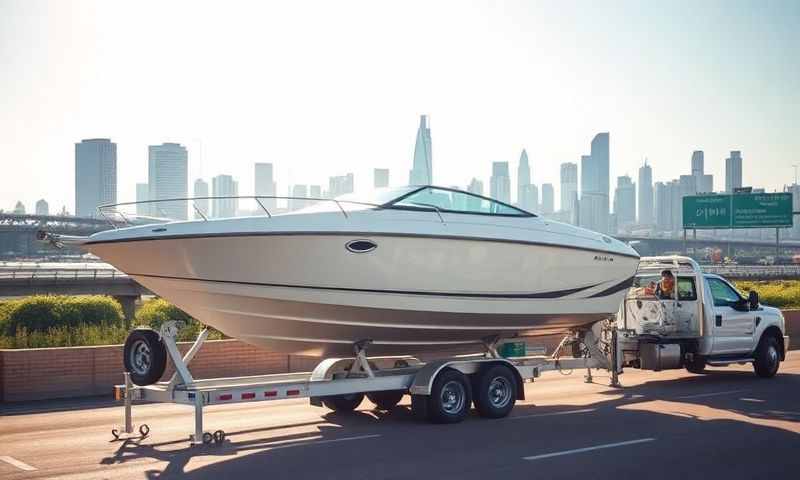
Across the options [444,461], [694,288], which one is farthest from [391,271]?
[694,288]

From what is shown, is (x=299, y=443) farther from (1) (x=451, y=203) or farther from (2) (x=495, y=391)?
(1) (x=451, y=203)

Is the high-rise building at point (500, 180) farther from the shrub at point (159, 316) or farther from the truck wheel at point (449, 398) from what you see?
the truck wheel at point (449, 398)

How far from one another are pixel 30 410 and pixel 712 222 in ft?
141

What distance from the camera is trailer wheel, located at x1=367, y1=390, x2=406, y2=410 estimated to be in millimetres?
12719

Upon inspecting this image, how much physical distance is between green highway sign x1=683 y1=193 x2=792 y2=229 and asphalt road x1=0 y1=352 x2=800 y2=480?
36.9 meters

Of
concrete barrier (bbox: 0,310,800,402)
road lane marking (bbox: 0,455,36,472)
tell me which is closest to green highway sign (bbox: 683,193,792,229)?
concrete barrier (bbox: 0,310,800,402)

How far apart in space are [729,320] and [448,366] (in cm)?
687

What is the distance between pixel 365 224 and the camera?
36.2 ft

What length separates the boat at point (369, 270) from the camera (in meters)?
10.4

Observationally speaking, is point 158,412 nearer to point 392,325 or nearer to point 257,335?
point 257,335

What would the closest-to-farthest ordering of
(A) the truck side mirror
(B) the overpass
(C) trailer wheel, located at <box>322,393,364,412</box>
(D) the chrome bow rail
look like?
(D) the chrome bow rail → (C) trailer wheel, located at <box>322,393,364,412</box> → (A) the truck side mirror → (B) the overpass

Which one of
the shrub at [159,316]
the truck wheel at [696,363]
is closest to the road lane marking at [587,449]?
the truck wheel at [696,363]

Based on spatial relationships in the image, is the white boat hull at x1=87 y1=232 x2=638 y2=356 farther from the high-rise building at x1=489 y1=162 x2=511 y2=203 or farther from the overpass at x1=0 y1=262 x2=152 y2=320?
the high-rise building at x1=489 y1=162 x2=511 y2=203

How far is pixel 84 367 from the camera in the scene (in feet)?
49.6
